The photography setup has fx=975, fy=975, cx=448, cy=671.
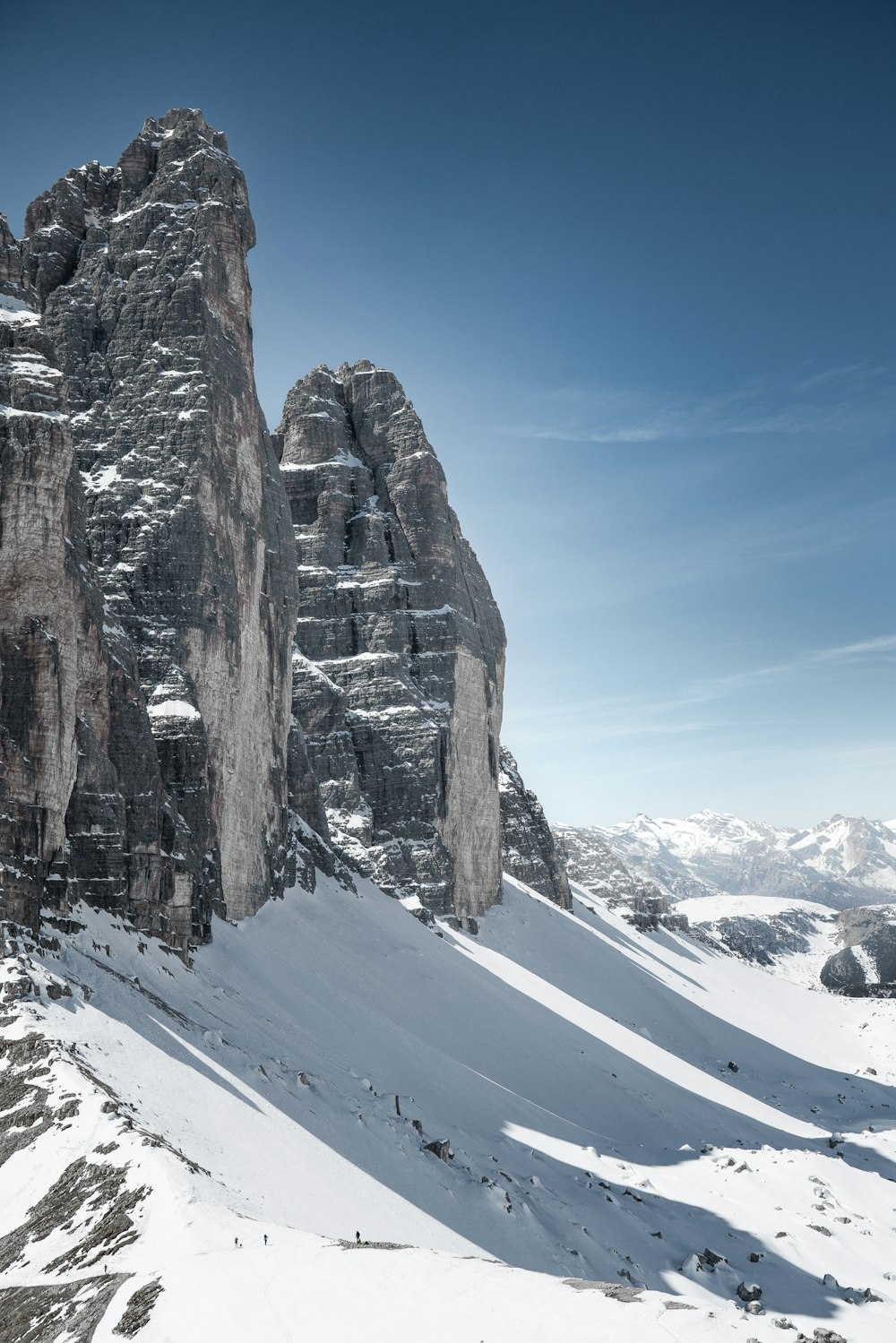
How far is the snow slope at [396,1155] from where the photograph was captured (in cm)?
1264

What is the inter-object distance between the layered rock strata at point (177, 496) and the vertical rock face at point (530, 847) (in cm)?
5321

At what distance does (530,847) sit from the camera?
359 ft

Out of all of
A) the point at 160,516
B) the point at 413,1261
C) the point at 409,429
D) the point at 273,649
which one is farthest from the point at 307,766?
the point at 413,1261

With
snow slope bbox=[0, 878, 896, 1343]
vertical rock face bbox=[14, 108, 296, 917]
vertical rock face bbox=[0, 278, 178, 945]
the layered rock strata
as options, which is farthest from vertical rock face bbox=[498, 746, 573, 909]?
vertical rock face bbox=[0, 278, 178, 945]

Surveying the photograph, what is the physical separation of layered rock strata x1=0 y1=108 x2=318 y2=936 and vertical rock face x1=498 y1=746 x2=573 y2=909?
53.2m

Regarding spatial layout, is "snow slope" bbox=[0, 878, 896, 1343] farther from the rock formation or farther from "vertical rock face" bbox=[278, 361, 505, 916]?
"vertical rock face" bbox=[278, 361, 505, 916]

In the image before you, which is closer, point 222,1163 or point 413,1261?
point 413,1261

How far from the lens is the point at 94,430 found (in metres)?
50.5

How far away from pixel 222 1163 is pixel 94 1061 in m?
4.30

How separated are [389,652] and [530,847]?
120 ft

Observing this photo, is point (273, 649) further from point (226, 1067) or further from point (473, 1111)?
point (226, 1067)

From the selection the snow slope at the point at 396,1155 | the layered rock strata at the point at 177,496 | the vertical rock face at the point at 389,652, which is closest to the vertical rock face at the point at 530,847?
the vertical rock face at the point at 389,652

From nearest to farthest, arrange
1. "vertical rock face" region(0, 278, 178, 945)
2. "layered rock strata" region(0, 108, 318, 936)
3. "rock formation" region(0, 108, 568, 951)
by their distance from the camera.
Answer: "vertical rock face" region(0, 278, 178, 945) < "rock formation" region(0, 108, 568, 951) < "layered rock strata" region(0, 108, 318, 936)

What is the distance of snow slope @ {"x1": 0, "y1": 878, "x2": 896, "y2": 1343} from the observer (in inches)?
498
